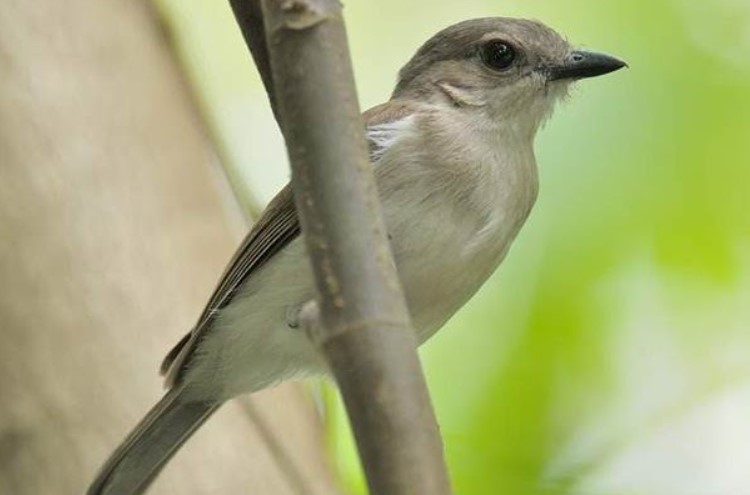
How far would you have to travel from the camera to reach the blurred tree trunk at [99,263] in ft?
9.29

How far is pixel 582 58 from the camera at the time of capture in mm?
3041

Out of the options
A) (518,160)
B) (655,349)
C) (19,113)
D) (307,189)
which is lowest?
(655,349)

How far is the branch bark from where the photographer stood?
1237 millimetres

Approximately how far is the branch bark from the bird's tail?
4.63 ft

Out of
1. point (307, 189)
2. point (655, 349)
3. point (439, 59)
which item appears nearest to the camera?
point (307, 189)

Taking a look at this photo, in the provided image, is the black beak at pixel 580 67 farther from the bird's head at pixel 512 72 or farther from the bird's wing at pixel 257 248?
the bird's wing at pixel 257 248

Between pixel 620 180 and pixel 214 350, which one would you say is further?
pixel 620 180

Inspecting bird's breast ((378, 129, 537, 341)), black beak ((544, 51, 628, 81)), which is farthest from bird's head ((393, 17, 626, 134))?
bird's breast ((378, 129, 537, 341))

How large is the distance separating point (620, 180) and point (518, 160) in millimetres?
517

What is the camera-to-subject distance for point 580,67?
9.93 ft

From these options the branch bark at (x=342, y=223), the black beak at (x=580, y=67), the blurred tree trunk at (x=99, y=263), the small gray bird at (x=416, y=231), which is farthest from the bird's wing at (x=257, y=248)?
the branch bark at (x=342, y=223)

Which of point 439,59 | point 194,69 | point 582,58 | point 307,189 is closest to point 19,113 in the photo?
point 194,69

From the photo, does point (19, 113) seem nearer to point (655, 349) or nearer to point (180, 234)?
point (180, 234)

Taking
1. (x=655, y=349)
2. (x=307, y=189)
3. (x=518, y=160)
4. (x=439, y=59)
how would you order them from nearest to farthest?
1. (x=307, y=189)
2. (x=518, y=160)
3. (x=439, y=59)
4. (x=655, y=349)
